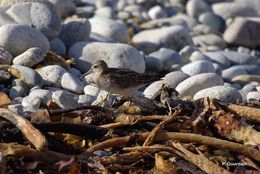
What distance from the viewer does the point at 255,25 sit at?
15852 millimetres

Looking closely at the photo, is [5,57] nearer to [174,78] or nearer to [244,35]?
[174,78]

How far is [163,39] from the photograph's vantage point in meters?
13.8

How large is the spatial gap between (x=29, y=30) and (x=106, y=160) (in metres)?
4.66

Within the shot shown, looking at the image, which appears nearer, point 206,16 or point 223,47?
point 223,47

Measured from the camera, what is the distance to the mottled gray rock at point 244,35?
51.3 feet

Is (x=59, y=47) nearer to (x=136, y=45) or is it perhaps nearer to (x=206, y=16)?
(x=136, y=45)

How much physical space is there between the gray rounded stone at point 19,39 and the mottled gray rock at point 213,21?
749cm

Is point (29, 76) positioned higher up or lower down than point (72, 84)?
higher up

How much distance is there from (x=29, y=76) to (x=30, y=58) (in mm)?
561

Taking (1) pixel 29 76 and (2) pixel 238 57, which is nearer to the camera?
(1) pixel 29 76

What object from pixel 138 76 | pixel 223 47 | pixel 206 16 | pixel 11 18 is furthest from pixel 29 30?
pixel 206 16

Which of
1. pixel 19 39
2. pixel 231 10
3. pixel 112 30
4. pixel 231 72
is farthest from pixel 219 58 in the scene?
pixel 231 10

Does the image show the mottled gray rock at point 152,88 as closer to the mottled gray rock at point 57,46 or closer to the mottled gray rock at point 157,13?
the mottled gray rock at point 57,46

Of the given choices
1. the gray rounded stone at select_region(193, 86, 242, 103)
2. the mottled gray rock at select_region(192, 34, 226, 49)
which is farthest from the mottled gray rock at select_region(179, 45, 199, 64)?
the gray rounded stone at select_region(193, 86, 242, 103)
